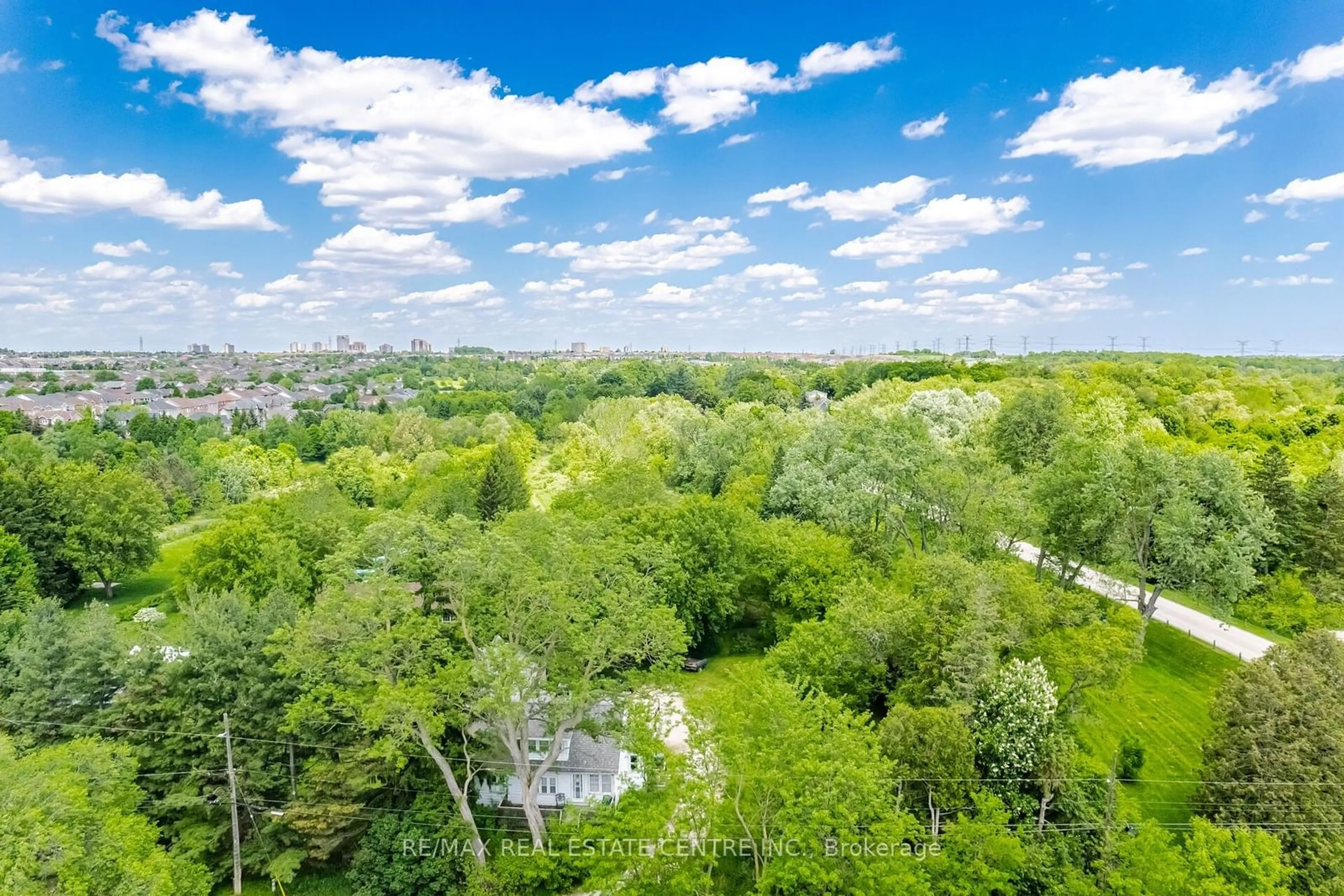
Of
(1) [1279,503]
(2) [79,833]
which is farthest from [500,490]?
(1) [1279,503]

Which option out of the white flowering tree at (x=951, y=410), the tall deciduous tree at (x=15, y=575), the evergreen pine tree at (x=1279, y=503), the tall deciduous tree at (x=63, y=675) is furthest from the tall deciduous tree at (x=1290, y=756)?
the tall deciduous tree at (x=15, y=575)

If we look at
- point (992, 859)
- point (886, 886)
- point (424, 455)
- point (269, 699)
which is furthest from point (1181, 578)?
point (424, 455)

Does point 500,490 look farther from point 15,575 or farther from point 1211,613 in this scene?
point 1211,613

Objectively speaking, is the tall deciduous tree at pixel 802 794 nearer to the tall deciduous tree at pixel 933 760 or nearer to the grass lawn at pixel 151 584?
the tall deciduous tree at pixel 933 760

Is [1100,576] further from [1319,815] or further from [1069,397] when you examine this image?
[1069,397]

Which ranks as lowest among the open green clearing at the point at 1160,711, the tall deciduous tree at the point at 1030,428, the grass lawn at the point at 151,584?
the grass lawn at the point at 151,584

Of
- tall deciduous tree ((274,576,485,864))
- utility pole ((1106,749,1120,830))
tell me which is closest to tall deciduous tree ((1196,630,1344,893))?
utility pole ((1106,749,1120,830))

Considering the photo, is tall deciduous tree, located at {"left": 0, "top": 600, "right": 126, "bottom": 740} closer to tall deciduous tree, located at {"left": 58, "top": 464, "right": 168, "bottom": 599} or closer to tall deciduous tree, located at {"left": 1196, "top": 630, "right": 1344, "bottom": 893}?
tall deciduous tree, located at {"left": 58, "top": 464, "right": 168, "bottom": 599}
